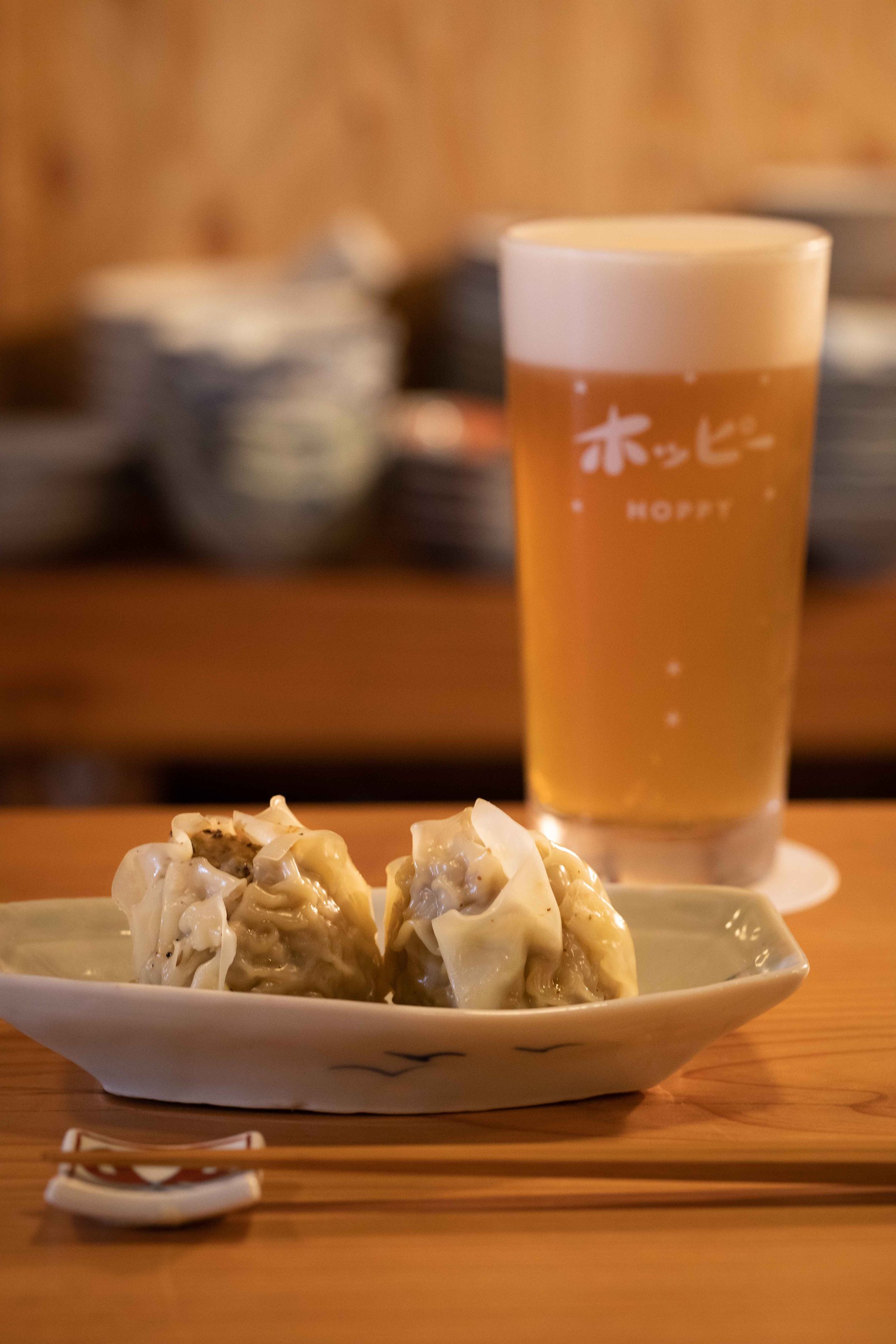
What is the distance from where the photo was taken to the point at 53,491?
1.95 meters

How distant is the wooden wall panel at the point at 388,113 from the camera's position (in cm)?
228

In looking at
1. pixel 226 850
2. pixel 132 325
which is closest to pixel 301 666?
pixel 132 325

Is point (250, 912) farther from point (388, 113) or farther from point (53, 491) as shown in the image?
point (388, 113)

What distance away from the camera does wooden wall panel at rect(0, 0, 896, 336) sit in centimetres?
228

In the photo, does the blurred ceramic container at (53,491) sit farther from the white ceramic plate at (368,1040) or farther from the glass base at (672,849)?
the white ceramic plate at (368,1040)

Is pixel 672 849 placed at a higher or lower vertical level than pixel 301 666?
higher

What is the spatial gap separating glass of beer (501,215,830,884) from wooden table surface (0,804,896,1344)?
0.59 ft

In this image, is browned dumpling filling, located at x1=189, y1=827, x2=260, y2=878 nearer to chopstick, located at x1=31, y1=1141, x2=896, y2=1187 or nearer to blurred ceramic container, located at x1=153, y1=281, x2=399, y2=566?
chopstick, located at x1=31, y1=1141, x2=896, y2=1187

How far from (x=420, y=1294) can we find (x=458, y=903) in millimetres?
147

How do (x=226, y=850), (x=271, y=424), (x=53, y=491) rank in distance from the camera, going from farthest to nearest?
(x=53, y=491) → (x=271, y=424) → (x=226, y=850)

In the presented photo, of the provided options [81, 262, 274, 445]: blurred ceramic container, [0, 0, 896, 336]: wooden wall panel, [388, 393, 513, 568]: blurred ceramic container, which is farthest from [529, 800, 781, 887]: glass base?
[0, 0, 896, 336]: wooden wall panel

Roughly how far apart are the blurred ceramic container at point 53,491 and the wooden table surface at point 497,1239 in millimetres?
1446

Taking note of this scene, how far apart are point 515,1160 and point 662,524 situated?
34 centimetres

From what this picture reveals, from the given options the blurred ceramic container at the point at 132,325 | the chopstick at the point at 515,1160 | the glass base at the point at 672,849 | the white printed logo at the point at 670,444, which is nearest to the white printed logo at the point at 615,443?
the white printed logo at the point at 670,444
